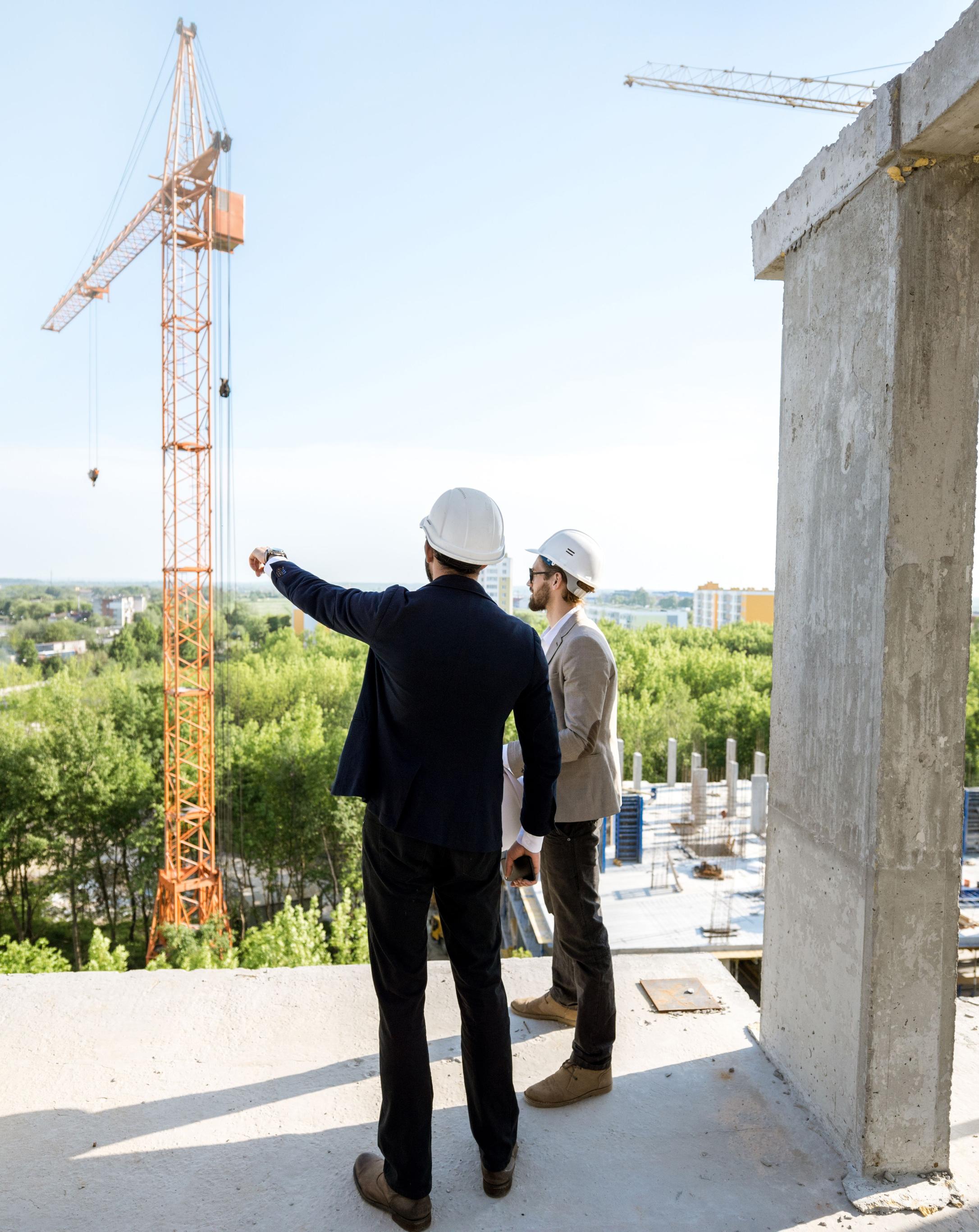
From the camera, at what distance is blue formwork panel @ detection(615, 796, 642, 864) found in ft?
80.0

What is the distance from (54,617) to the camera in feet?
224

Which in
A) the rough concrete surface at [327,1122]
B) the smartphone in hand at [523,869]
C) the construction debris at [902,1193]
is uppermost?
the smartphone in hand at [523,869]

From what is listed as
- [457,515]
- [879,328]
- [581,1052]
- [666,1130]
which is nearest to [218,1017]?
[581,1052]

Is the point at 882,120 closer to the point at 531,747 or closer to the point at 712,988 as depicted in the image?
the point at 531,747

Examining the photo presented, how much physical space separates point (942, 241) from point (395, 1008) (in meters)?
2.40

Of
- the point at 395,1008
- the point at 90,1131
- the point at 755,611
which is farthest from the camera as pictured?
the point at 755,611

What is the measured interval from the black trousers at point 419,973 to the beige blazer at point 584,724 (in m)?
0.55

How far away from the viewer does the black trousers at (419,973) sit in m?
2.18

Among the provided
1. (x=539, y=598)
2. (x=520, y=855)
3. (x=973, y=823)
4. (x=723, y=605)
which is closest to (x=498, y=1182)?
(x=520, y=855)

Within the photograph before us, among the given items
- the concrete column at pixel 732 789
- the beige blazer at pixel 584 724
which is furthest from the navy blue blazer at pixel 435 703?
the concrete column at pixel 732 789

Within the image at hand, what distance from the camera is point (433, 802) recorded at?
2.13m

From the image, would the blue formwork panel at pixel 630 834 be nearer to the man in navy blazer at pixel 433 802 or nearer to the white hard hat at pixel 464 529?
the man in navy blazer at pixel 433 802

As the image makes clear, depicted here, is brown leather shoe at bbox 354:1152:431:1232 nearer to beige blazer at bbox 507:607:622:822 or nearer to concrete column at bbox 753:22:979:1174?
beige blazer at bbox 507:607:622:822

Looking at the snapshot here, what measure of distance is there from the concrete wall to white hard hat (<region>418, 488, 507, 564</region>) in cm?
101
